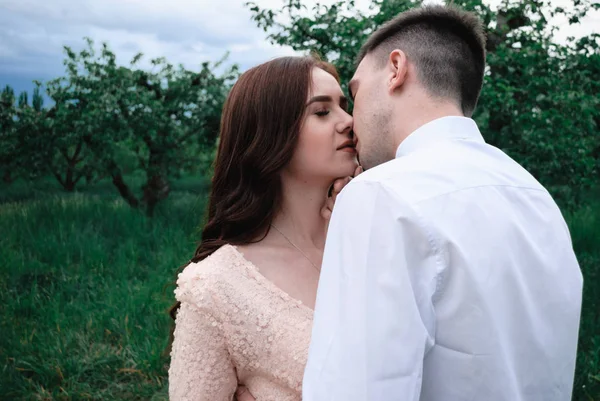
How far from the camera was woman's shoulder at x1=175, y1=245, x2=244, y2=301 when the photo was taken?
6.79 feet

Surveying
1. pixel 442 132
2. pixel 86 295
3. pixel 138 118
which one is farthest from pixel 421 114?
pixel 138 118

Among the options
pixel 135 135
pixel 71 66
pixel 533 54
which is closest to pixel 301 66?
pixel 533 54

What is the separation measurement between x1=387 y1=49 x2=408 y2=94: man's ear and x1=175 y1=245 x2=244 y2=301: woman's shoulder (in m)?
0.91

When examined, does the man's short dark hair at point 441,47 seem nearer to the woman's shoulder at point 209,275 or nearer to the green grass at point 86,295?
the woman's shoulder at point 209,275

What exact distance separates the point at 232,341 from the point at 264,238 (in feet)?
1.64

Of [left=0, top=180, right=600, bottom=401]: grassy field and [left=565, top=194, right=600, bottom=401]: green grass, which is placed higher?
[left=565, top=194, right=600, bottom=401]: green grass

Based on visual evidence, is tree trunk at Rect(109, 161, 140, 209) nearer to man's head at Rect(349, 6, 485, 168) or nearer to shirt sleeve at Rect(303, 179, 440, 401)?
man's head at Rect(349, 6, 485, 168)

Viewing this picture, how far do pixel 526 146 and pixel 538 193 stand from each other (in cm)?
448

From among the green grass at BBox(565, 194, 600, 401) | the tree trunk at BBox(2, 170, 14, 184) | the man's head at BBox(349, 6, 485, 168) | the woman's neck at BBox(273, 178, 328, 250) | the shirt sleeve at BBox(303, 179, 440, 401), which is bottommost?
the tree trunk at BBox(2, 170, 14, 184)

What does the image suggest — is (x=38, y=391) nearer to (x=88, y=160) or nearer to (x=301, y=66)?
(x=301, y=66)

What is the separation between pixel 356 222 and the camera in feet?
4.15

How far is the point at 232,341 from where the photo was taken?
205 centimetres

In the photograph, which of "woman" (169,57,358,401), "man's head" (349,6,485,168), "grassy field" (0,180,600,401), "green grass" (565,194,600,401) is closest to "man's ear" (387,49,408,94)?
"man's head" (349,6,485,168)

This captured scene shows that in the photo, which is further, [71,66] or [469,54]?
[71,66]
